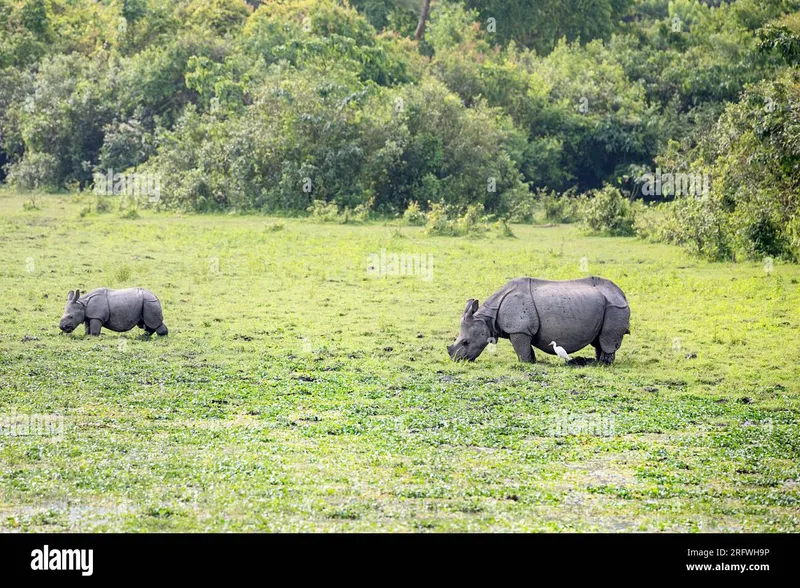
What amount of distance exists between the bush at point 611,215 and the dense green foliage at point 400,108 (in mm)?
1332

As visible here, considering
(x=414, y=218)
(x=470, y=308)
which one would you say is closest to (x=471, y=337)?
(x=470, y=308)

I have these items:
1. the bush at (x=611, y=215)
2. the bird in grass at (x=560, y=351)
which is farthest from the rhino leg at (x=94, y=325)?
the bush at (x=611, y=215)

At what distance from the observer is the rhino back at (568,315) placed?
13305mm

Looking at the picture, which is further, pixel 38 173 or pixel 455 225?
pixel 38 173

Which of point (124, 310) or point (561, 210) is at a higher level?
point (561, 210)

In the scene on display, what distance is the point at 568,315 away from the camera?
13.3m

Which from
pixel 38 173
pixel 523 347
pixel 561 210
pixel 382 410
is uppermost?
pixel 38 173

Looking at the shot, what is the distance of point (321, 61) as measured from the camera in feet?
121

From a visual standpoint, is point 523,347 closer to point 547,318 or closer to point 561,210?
point 547,318

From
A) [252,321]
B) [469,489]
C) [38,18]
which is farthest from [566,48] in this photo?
[469,489]

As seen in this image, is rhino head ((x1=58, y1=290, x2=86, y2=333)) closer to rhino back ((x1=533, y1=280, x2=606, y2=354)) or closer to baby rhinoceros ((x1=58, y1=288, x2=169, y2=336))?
baby rhinoceros ((x1=58, y1=288, x2=169, y2=336))

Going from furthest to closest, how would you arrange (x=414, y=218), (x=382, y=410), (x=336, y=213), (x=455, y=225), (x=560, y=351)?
(x=336, y=213), (x=414, y=218), (x=455, y=225), (x=560, y=351), (x=382, y=410)

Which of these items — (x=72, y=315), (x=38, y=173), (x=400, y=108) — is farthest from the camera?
(x=38, y=173)

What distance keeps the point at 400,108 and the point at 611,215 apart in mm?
7619
